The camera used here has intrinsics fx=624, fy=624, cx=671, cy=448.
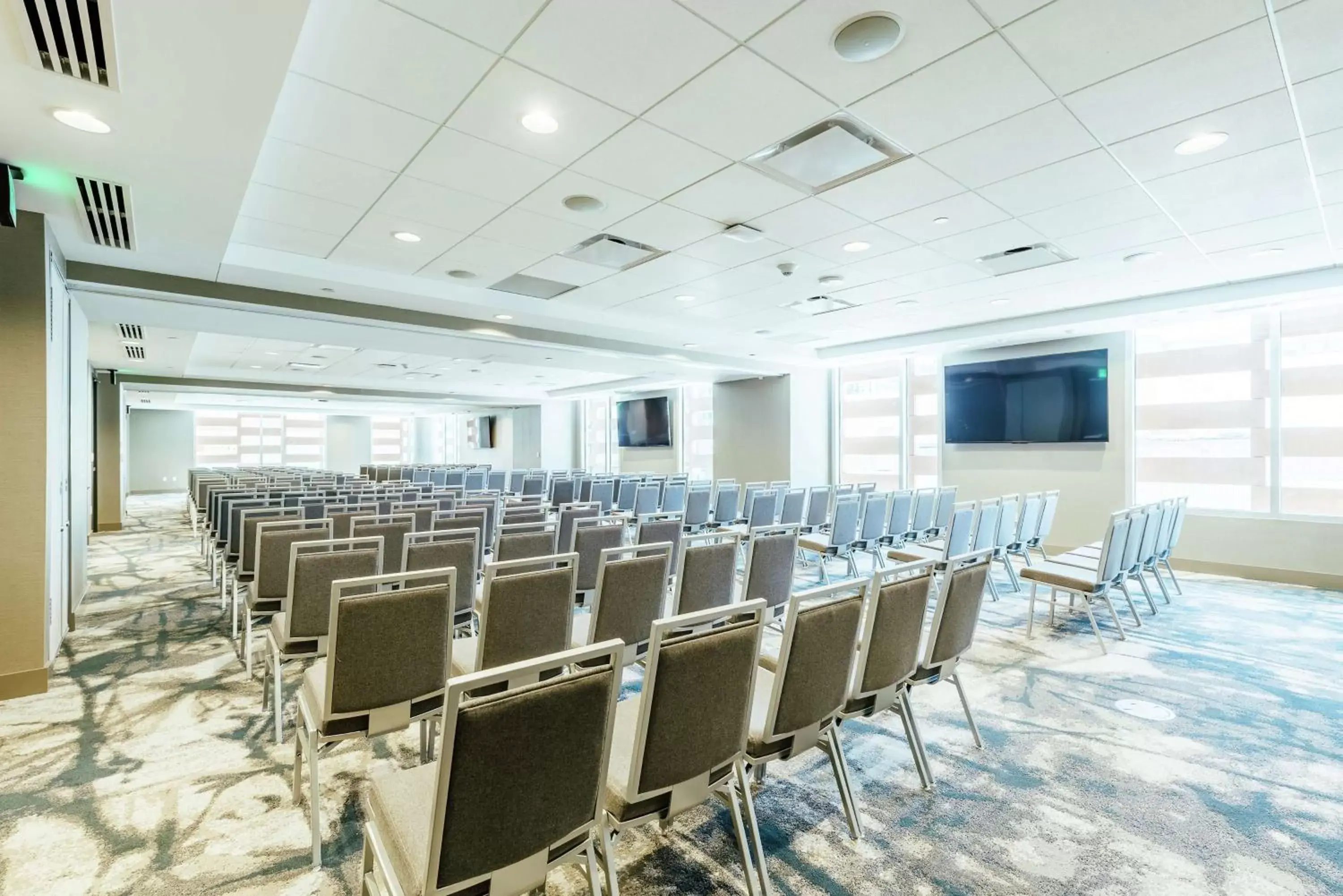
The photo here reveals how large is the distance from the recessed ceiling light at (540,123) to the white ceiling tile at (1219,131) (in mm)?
2994

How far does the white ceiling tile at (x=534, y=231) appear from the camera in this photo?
4.45 m

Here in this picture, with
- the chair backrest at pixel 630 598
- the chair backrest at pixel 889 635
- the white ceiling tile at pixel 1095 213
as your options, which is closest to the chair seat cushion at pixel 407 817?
the chair backrest at pixel 630 598

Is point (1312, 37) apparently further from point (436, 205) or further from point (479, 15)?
point (436, 205)

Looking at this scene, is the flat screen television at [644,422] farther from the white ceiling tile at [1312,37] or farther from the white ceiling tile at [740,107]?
the white ceiling tile at [1312,37]

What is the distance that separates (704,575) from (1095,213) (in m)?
3.78

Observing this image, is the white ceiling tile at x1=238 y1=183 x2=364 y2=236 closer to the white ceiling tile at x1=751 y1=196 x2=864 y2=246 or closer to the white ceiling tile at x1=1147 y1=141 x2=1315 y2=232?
the white ceiling tile at x1=751 y1=196 x2=864 y2=246

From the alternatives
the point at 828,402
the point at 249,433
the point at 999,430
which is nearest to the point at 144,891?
the point at 999,430

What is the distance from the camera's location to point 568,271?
5832 mm

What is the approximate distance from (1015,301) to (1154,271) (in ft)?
4.38

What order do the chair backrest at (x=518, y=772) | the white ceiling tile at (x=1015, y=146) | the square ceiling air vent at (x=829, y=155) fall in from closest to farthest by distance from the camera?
1. the chair backrest at (x=518, y=772)
2. the white ceiling tile at (x=1015, y=146)
3. the square ceiling air vent at (x=829, y=155)

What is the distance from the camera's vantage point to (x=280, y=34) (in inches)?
85.4

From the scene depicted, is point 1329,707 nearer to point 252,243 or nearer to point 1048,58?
point 1048,58

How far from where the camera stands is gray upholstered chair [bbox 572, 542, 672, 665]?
276 cm

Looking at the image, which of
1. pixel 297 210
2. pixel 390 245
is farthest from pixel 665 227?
pixel 297 210
